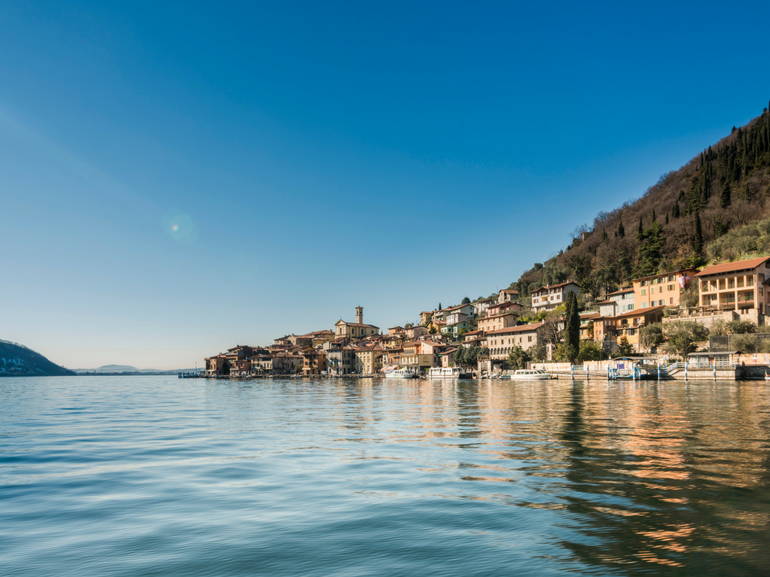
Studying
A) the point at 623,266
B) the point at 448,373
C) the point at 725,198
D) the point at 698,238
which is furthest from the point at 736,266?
the point at 448,373

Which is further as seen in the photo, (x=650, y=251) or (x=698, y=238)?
(x=650, y=251)

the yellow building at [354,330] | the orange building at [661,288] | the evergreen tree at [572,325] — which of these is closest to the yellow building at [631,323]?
the orange building at [661,288]

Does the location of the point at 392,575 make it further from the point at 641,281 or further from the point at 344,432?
the point at 641,281

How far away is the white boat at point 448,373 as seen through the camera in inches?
3750

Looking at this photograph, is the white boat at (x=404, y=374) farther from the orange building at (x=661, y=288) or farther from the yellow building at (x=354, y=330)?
the yellow building at (x=354, y=330)

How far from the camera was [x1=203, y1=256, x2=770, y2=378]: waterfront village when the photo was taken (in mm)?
60156

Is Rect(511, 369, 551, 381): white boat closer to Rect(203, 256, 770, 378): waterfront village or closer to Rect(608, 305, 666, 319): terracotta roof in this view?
Rect(203, 256, 770, 378): waterfront village

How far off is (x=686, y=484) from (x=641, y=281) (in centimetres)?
7806

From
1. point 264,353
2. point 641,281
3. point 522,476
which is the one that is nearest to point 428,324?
point 264,353

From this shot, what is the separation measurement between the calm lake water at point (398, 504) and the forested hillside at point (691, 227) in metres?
73.9

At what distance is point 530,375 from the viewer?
243ft

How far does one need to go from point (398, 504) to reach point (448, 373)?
90.4 m

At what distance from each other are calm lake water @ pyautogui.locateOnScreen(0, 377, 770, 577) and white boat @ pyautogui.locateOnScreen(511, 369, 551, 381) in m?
55.9

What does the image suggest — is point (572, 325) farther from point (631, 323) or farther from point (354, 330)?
point (354, 330)
